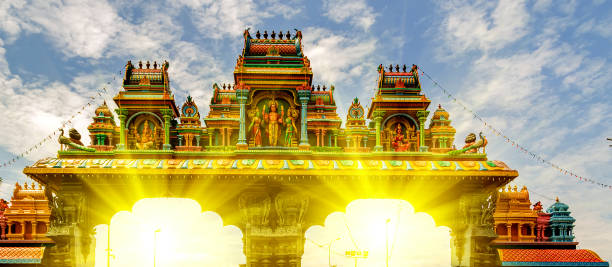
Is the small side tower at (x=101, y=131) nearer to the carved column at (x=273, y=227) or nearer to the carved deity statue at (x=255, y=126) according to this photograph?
the carved deity statue at (x=255, y=126)

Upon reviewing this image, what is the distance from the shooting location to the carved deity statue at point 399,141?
1449 cm

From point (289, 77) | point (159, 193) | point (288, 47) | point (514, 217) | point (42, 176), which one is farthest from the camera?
point (514, 217)

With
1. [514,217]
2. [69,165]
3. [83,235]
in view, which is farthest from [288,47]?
[514,217]

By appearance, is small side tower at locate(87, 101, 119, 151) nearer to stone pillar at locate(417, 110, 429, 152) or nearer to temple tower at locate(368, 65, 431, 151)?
temple tower at locate(368, 65, 431, 151)

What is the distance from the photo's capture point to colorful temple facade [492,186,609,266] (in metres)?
15.5

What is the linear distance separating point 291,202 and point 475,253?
19.5ft

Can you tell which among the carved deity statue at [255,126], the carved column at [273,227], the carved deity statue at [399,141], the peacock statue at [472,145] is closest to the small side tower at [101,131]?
the carved deity statue at [255,126]

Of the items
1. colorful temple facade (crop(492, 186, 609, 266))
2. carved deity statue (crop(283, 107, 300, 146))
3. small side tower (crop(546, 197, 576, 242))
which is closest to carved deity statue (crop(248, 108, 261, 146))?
carved deity statue (crop(283, 107, 300, 146))

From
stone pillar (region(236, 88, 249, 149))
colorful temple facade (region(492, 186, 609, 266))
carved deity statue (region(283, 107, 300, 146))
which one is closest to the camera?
stone pillar (region(236, 88, 249, 149))

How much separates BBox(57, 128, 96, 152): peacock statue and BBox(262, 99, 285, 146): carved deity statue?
5.87 m

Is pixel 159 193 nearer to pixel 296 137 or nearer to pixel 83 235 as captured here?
pixel 83 235

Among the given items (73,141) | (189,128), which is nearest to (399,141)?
(189,128)

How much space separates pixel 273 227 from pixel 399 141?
6.27m

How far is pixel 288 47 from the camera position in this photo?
14664 mm
